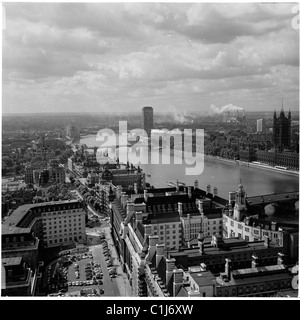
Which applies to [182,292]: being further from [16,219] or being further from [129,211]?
[16,219]

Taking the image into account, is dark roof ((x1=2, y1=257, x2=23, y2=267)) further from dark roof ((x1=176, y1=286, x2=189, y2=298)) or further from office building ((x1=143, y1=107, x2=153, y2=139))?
office building ((x1=143, y1=107, x2=153, y2=139))

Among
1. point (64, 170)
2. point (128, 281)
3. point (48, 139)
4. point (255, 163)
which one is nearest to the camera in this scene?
point (128, 281)

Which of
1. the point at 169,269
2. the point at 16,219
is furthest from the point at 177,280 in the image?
the point at 16,219

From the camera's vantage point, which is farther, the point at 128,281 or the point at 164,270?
the point at 128,281

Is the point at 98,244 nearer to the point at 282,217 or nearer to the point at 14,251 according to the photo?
the point at 14,251

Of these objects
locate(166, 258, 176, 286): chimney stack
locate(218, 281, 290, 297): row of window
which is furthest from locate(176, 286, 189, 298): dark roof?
locate(218, 281, 290, 297): row of window

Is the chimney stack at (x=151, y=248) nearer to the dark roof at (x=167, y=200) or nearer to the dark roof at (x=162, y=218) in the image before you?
the dark roof at (x=162, y=218)

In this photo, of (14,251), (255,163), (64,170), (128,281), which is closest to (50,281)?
(14,251)
